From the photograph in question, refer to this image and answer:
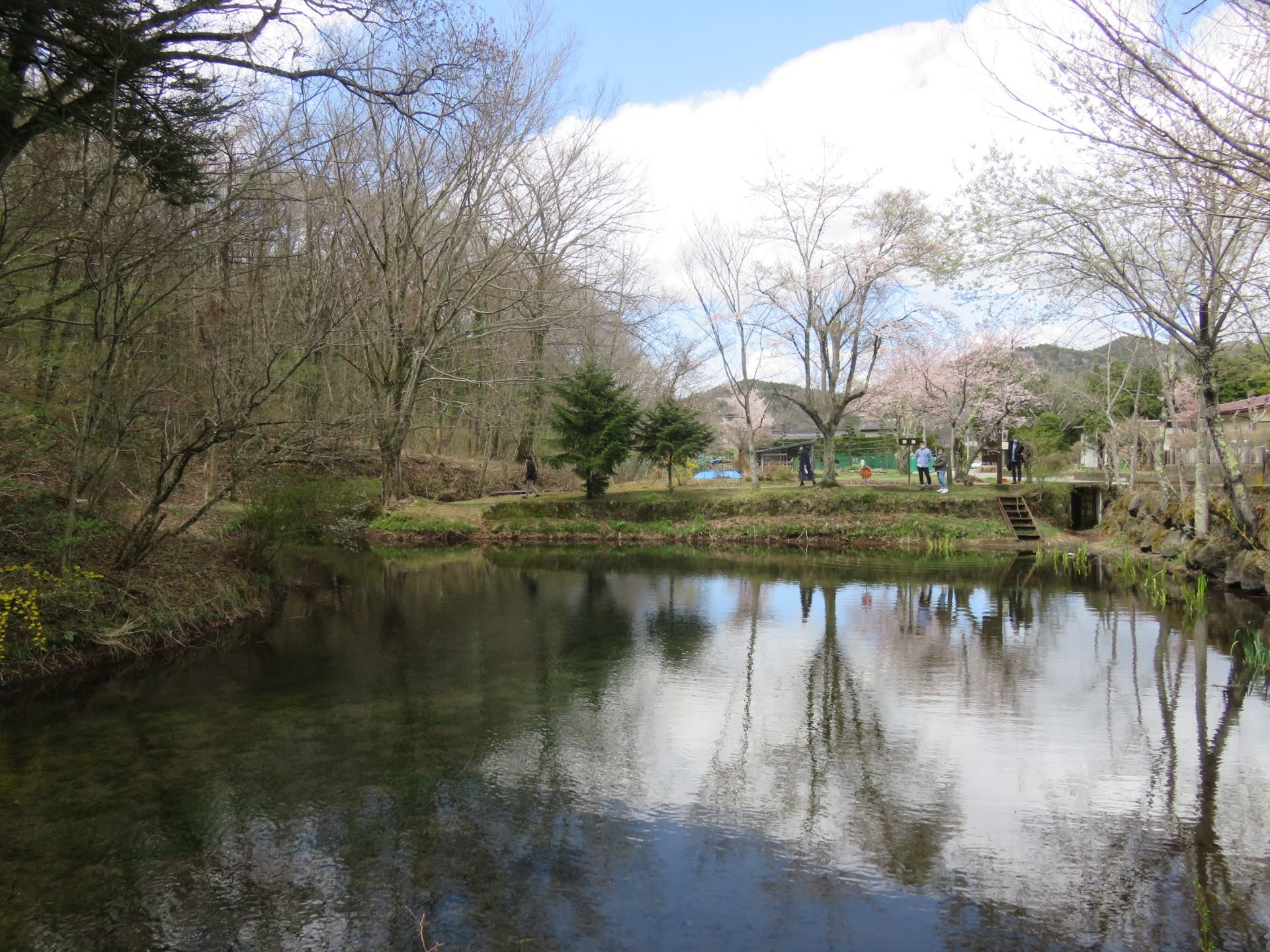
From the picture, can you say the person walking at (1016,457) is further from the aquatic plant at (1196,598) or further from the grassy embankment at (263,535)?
the aquatic plant at (1196,598)

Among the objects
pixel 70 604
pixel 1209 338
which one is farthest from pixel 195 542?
pixel 1209 338

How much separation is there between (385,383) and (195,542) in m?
11.8

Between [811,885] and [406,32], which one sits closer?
[811,885]

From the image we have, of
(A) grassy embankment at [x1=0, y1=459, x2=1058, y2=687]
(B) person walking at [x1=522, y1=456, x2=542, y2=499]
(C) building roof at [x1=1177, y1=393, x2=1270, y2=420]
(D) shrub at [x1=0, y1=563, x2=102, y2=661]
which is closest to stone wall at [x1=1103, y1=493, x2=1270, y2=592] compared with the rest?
(A) grassy embankment at [x1=0, y1=459, x2=1058, y2=687]

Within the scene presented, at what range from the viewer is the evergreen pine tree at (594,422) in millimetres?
24078

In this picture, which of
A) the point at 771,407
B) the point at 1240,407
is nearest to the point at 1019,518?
the point at 1240,407

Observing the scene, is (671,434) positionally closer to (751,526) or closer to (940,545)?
(751,526)

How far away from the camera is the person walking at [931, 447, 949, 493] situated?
26.4 m

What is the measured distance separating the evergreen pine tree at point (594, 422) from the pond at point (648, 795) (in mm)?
13486

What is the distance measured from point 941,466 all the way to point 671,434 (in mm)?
10777

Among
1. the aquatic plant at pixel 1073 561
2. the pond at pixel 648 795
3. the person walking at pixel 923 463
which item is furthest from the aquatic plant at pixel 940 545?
the pond at pixel 648 795

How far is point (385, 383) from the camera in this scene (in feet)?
75.2

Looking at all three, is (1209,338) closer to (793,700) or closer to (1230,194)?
(1230,194)

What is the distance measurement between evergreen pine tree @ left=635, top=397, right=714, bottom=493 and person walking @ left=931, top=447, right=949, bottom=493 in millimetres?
7561
